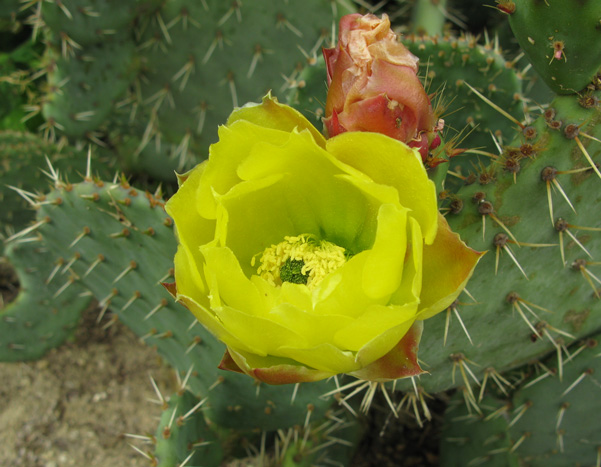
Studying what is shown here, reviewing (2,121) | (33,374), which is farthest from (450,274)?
(2,121)

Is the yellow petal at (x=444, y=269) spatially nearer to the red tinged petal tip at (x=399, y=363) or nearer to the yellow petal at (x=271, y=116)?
the red tinged petal tip at (x=399, y=363)

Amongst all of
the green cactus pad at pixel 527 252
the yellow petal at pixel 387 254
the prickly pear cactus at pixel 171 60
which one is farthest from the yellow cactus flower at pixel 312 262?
the prickly pear cactus at pixel 171 60

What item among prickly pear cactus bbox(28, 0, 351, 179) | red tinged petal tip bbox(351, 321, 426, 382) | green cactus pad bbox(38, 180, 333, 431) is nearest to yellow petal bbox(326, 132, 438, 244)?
red tinged petal tip bbox(351, 321, 426, 382)

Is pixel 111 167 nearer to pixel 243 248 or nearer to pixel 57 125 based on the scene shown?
pixel 57 125

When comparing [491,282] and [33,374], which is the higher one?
[491,282]

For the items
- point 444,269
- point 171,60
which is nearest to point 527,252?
point 444,269

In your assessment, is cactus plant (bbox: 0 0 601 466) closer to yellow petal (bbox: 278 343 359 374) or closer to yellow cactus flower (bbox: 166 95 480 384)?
yellow cactus flower (bbox: 166 95 480 384)

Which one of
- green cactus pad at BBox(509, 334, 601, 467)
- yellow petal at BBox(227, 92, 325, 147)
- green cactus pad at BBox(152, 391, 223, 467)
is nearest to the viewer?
yellow petal at BBox(227, 92, 325, 147)

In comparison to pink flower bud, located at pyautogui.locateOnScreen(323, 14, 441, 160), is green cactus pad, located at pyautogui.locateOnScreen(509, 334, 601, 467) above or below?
below
